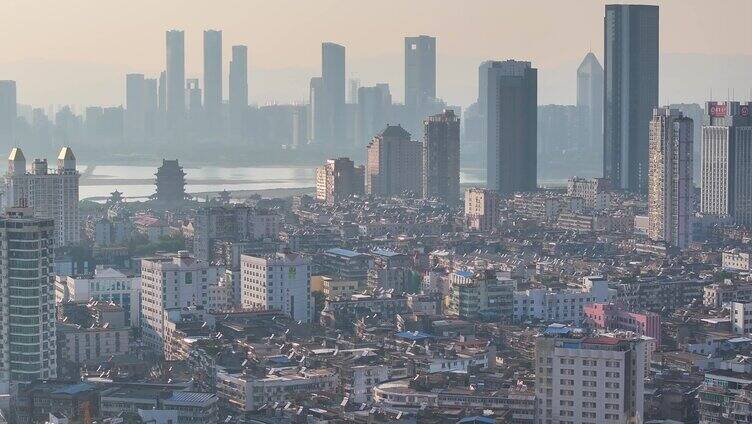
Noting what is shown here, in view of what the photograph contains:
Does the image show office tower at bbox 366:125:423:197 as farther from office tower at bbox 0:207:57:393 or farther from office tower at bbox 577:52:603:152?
office tower at bbox 0:207:57:393

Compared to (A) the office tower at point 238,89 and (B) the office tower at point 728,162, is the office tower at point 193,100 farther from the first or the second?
(B) the office tower at point 728,162

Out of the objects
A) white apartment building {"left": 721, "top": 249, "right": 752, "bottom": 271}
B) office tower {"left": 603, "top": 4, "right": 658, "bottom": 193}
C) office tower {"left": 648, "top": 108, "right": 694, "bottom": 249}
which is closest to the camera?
white apartment building {"left": 721, "top": 249, "right": 752, "bottom": 271}

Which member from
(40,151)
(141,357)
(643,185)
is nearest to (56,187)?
(141,357)

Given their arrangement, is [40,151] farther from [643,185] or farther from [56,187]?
[56,187]

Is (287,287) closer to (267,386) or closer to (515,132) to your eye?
(267,386)

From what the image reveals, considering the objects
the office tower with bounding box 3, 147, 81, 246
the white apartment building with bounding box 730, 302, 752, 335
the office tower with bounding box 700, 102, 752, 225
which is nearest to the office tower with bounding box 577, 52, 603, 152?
the office tower with bounding box 700, 102, 752, 225

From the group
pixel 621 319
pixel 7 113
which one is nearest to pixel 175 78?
pixel 7 113
